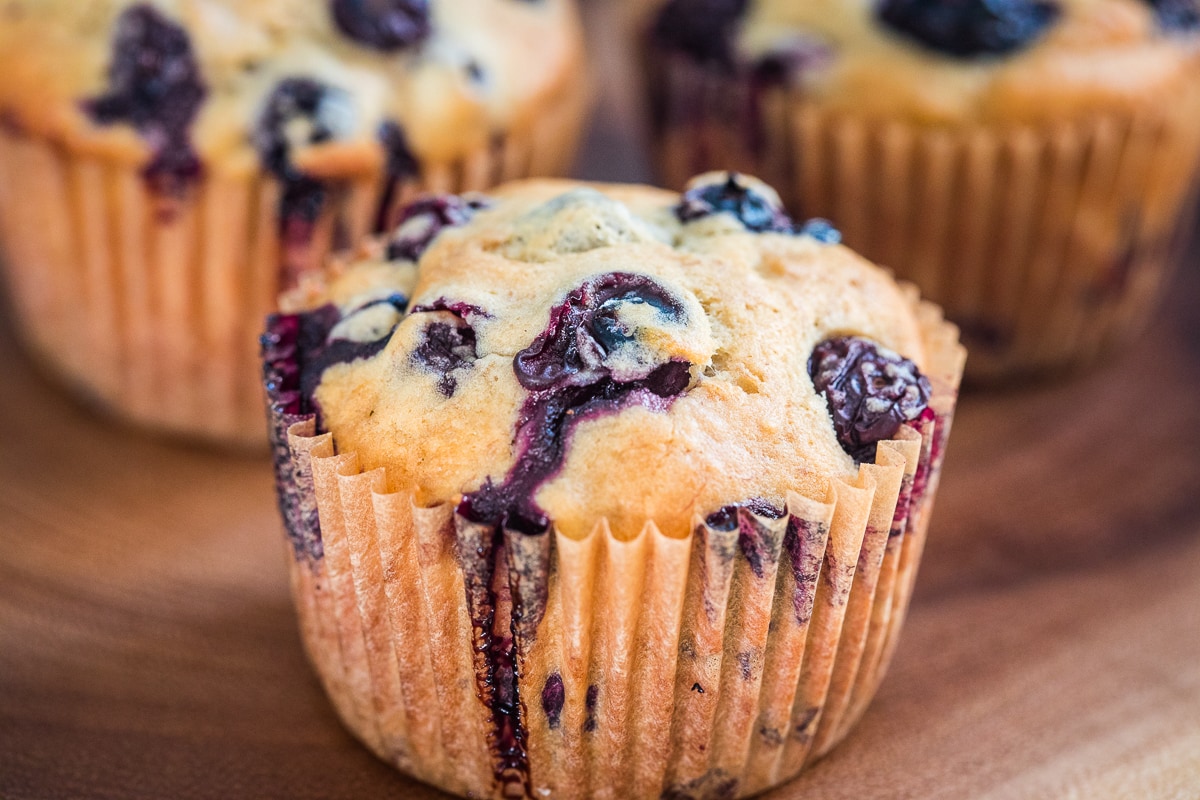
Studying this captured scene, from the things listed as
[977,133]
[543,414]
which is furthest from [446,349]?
[977,133]

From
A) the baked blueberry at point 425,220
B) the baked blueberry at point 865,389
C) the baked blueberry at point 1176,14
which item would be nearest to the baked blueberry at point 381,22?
the baked blueberry at point 425,220

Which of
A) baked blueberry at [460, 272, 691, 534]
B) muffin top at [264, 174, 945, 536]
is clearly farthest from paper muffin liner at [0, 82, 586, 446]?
baked blueberry at [460, 272, 691, 534]

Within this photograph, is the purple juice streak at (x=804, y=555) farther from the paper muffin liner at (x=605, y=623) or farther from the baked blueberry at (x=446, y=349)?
the baked blueberry at (x=446, y=349)

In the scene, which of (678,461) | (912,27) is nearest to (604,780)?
(678,461)

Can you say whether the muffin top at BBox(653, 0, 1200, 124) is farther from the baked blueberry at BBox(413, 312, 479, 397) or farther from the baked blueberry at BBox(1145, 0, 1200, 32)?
the baked blueberry at BBox(413, 312, 479, 397)

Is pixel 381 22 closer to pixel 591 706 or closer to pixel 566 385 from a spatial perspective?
pixel 566 385
